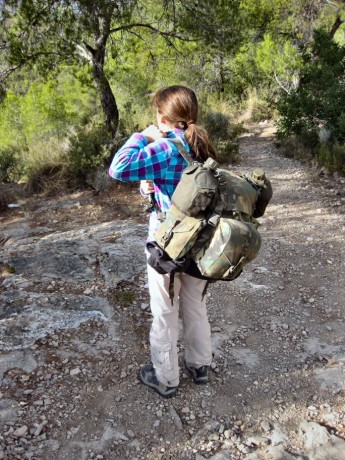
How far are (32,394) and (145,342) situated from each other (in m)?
0.81

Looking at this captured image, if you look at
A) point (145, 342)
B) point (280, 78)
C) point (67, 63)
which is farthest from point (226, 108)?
point (145, 342)

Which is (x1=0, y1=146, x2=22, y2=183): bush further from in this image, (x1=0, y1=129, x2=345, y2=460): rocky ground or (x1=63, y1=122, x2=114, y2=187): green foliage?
(x1=0, y1=129, x2=345, y2=460): rocky ground

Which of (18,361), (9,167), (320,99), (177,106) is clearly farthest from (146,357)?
(320,99)

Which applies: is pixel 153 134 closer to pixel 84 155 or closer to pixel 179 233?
pixel 179 233

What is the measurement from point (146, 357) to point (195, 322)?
590mm

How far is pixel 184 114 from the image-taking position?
5.85ft

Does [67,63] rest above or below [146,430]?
above

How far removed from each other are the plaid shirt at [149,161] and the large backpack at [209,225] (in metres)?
0.05

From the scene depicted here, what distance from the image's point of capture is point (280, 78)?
10047mm

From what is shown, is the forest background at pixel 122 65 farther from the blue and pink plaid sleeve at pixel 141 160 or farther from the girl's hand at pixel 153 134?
the blue and pink plaid sleeve at pixel 141 160

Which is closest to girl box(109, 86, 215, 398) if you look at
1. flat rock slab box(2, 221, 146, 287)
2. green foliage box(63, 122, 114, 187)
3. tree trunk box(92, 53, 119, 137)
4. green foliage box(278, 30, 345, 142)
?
flat rock slab box(2, 221, 146, 287)

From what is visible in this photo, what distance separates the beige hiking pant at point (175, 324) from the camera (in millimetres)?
2035

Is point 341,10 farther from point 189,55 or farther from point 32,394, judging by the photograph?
point 32,394

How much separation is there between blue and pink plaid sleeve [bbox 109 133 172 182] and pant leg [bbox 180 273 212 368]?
1.93ft
